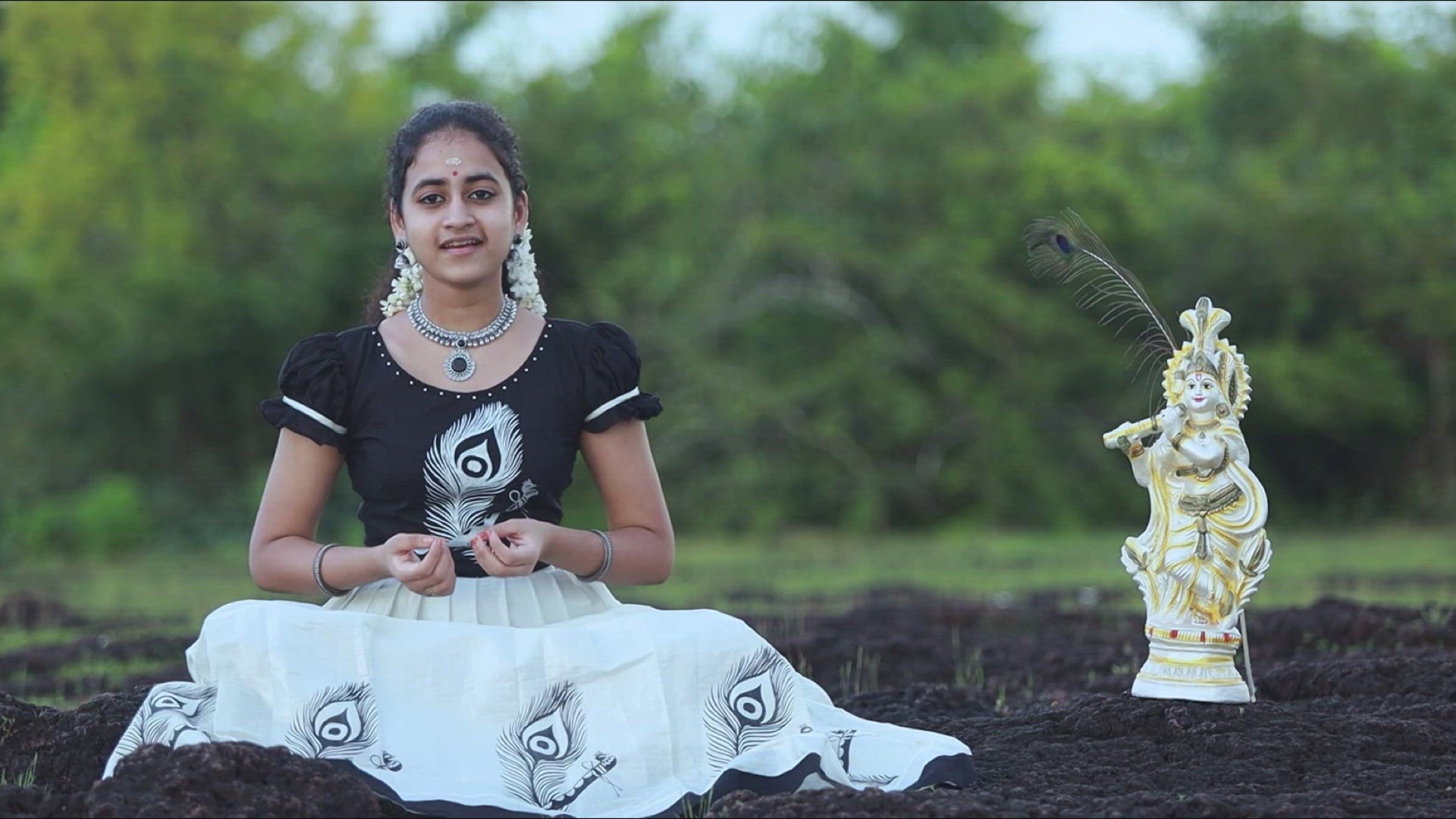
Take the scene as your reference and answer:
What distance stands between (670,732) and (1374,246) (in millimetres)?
20127

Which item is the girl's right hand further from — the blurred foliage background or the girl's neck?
the blurred foliage background

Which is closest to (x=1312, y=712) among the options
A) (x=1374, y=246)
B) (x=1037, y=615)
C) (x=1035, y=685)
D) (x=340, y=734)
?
(x=1035, y=685)

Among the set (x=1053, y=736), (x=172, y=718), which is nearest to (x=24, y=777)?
(x=172, y=718)

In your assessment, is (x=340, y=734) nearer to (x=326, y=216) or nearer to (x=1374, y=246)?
(x=326, y=216)

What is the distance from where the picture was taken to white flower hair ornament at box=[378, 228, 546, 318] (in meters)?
4.76

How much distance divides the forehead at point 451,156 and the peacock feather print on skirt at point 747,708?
1.42 m

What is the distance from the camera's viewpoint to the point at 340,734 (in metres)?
3.93

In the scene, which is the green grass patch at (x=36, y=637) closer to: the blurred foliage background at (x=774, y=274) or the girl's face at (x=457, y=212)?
the girl's face at (x=457, y=212)

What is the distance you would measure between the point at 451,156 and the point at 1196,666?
97.1 inches

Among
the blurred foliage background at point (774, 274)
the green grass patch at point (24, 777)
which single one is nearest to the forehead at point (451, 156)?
the green grass patch at point (24, 777)

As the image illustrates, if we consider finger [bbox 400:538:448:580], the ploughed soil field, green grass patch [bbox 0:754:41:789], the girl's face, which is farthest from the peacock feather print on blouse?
green grass patch [bbox 0:754:41:789]

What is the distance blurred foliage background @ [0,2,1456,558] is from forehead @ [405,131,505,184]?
15960 mm

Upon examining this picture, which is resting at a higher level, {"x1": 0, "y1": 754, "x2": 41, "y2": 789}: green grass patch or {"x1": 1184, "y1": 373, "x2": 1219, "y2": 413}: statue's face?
{"x1": 1184, "y1": 373, "x2": 1219, "y2": 413}: statue's face

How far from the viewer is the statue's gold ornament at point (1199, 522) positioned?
5.02m
